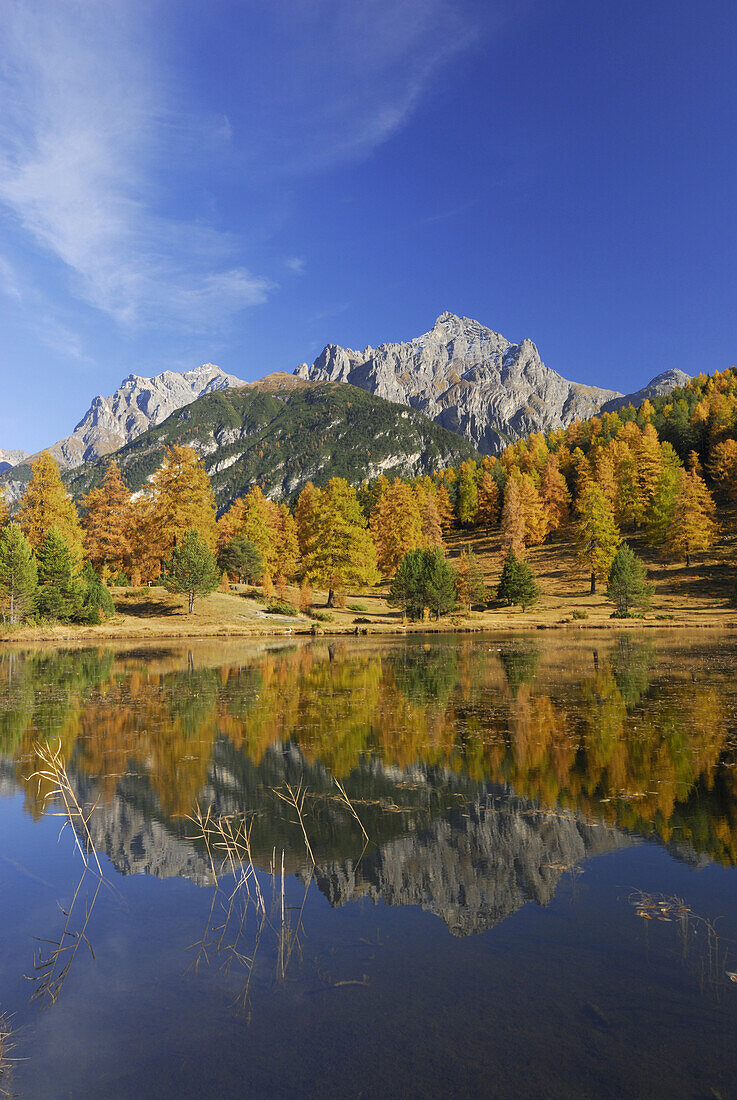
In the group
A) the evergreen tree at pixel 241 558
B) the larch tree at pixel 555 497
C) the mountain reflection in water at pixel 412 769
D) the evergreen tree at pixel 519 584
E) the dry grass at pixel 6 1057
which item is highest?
the larch tree at pixel 555 497

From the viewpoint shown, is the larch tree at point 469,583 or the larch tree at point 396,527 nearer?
the larch tree at point 469,583

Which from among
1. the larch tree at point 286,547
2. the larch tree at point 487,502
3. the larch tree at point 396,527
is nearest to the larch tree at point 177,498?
the larch tree at point 286,547

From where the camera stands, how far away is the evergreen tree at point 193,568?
53.4m

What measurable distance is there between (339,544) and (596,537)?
3148 centimetres

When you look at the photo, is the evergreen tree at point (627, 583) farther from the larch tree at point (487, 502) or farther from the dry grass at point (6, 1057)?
the dry grass at point (6, 1057)

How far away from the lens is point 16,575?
155ft

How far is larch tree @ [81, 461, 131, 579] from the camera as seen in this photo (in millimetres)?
66188

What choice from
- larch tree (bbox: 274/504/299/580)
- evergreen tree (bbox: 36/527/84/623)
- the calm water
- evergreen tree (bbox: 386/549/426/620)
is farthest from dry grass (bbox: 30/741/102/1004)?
larch tree (bbox: 274/504/299/580)

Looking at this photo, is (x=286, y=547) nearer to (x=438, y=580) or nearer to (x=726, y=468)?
(x=438, y=580)

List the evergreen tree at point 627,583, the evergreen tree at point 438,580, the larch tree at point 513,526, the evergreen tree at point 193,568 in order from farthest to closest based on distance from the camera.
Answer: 1. the larch tree at point 513,526
2. the evergreen tree at point 438,580
3. the evergreen tree at point 627,583
4. the evergreen tree at point 193,568

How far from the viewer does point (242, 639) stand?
52062 millimetres

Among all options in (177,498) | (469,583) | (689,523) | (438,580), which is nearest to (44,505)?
(177,498)

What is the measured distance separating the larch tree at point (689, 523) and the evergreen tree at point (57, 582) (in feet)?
218

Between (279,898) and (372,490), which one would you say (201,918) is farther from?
(372,490)
